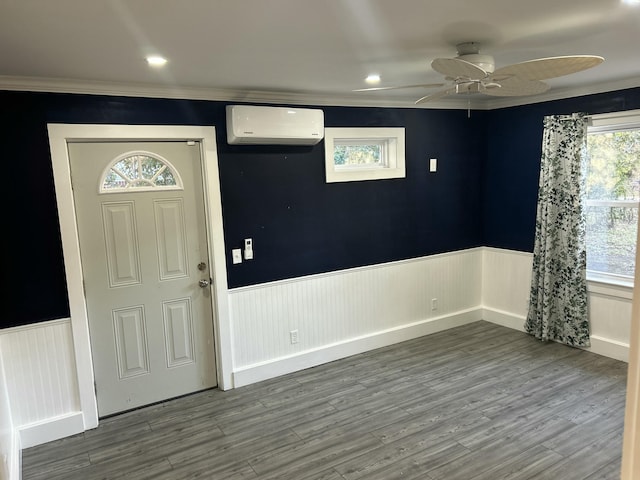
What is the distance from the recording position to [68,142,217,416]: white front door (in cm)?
330

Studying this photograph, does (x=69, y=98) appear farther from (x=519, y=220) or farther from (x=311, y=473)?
(x=519, y=220)

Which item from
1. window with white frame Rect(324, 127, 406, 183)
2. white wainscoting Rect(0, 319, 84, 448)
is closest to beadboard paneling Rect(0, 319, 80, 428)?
white wainscoting Rect(0, 319, 84, 448)

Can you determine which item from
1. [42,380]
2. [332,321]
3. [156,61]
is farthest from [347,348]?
[156,61]

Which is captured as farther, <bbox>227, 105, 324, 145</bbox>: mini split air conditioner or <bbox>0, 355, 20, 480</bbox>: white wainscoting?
<bbox>227, 105, 324, 145</bbox>: mini split air conditioner

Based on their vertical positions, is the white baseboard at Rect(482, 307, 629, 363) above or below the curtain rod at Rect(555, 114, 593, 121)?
below

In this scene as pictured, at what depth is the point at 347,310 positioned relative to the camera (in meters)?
4.41

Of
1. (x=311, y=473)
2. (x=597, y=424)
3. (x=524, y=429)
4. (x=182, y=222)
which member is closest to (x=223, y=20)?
(x=182, y=222)

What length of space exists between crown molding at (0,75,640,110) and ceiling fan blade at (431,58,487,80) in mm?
1882

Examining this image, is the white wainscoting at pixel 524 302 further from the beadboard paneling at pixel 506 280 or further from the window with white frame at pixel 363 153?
the window with white frame at pixel 363 153

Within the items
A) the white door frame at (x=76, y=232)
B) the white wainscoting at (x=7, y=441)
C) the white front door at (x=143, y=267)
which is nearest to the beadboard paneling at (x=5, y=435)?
the white wainscoting at (x=7, y=441)

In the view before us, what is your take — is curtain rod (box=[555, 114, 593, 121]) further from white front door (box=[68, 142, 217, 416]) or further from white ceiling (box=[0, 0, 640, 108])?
white front door (box=[68, 142, 217, 416])

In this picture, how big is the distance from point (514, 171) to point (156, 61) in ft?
12.3

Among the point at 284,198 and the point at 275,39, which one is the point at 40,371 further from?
the point at 275,39

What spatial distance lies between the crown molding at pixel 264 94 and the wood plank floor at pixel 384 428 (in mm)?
2374
